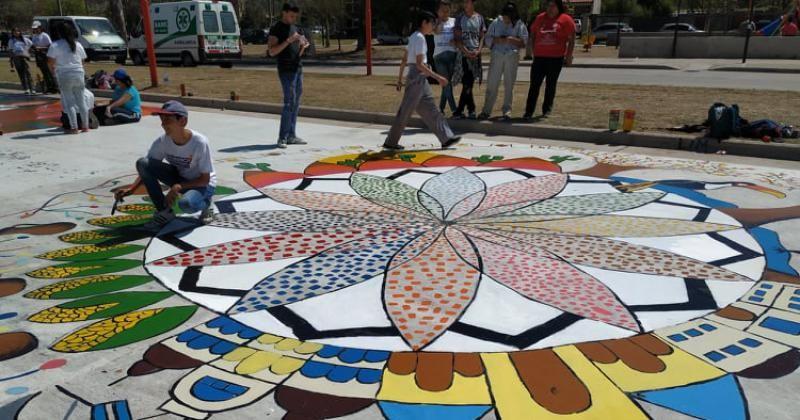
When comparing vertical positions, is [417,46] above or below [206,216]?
above

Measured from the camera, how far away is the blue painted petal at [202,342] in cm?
302

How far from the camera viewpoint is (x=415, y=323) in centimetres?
322

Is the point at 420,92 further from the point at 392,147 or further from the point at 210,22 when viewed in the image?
the point at 210,22

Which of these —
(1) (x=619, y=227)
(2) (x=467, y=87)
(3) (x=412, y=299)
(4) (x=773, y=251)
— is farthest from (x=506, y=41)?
(3) (x=412, y=299)


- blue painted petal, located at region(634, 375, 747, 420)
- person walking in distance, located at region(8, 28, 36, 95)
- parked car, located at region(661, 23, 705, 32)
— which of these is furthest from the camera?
parked car, located at region(661, 23, 705, 32)

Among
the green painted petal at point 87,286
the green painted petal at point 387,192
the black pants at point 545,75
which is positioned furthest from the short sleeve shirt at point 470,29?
the green painted petal at point 87,286

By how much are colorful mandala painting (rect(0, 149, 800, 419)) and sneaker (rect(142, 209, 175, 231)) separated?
0.25 ft

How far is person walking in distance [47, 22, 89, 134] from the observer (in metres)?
8.78

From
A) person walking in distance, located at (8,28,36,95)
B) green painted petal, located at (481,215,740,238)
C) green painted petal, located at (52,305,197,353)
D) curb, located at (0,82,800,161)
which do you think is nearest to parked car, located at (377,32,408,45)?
person walking in distance, located at (8,28,36,95)

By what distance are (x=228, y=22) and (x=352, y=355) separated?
24884mm

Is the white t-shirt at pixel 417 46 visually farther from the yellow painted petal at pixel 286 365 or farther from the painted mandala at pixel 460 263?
the yellow painted petal at pixel 286 365

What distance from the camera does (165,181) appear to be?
192 inches

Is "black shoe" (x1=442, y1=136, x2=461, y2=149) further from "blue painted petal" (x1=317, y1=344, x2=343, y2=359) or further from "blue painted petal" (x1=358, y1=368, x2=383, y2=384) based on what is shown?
"blue painted petal" (x1=358, y1=368, x2=383, y2=384)

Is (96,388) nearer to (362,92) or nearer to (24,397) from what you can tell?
(24,397)
